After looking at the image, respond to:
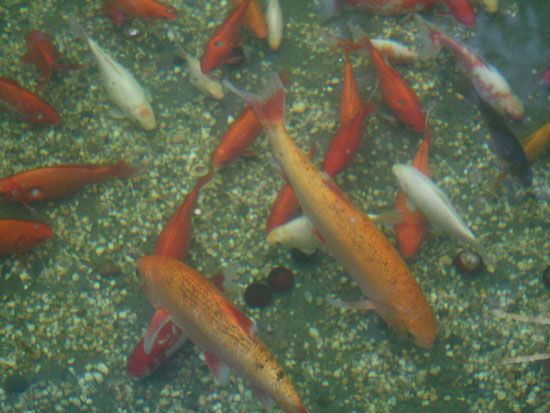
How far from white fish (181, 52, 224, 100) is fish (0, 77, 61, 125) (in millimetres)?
1148

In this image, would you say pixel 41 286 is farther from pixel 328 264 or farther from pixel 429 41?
pixel 429 41

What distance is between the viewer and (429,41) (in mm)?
4906

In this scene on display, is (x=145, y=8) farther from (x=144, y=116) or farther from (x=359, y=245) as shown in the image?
(x=359, y=245)

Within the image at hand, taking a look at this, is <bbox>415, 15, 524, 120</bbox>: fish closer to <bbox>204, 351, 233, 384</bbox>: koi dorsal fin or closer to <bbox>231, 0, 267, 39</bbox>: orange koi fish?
<bbox>231, 0, 267, 39</bbox>: orange koi fish

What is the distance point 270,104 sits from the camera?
3654 mm

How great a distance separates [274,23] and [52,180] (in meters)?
2.23

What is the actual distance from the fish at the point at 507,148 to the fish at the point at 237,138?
70.9 inches

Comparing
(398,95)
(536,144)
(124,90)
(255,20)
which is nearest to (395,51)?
(398,95)

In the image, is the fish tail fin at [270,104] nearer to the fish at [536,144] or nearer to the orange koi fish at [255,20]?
the orange koi fish at [255,20]

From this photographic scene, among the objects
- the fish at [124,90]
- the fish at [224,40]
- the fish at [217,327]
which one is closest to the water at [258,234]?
the fish at [124,90]

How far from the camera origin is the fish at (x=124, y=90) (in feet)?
15.3

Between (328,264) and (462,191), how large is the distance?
122cm

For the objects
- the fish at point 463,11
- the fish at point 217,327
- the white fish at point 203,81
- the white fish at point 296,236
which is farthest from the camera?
the fish at point 463,11

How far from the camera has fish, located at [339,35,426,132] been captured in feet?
14.5
